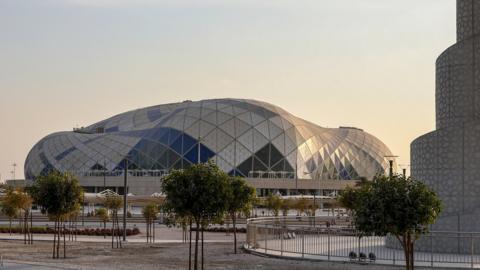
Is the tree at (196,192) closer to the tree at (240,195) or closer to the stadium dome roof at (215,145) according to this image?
the tree at (240,195)

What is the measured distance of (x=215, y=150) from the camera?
129 m

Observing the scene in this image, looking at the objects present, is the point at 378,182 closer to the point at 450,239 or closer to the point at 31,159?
the point at 450,239

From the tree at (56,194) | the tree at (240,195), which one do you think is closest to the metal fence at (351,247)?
the tree at (240,195)

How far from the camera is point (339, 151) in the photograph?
148 metres

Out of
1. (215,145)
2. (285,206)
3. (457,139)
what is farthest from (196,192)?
(215,145)

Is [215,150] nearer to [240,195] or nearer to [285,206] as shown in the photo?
[285,206]

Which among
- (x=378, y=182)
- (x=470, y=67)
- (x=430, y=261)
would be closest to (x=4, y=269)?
(x=378, y=182)

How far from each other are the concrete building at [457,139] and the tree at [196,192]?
1456 centimetres

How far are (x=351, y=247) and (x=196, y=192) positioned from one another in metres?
14.1

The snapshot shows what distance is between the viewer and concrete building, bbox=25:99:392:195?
130 meters

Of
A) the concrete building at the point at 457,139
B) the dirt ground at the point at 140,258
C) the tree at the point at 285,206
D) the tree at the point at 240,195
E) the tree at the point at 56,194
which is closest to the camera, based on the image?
the dirt ground at the point at 140,258

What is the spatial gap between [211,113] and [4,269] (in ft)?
344

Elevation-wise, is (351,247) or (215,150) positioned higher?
(215,150)

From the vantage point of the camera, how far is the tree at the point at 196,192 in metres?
29.5
